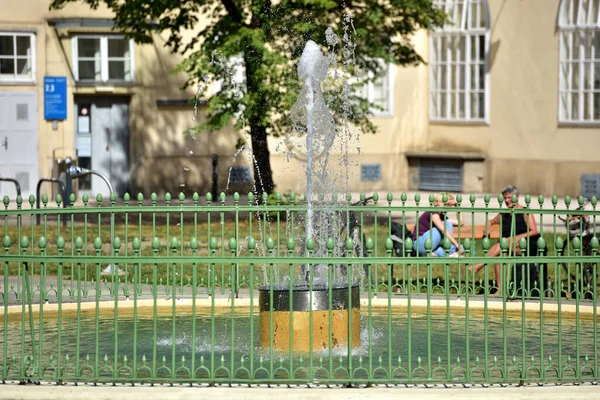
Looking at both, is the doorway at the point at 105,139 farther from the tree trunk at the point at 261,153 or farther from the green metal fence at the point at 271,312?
the green metal fence at the point at 271,312

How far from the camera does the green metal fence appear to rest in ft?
29.3

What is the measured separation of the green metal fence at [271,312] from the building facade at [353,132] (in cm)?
1132

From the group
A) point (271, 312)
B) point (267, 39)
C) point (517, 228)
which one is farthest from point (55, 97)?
point (271, 312)

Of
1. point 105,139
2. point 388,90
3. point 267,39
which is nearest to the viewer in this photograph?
point 267,39

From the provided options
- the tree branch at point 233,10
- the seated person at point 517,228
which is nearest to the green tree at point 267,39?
the tree branch at point 233,10

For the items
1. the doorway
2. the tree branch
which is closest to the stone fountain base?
the tree branch

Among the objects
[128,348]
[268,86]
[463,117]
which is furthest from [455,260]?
[463,117]

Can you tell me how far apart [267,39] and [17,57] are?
7831 mm

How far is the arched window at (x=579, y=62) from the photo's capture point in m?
26.6

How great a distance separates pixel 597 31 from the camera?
26500mm

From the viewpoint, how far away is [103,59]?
27828 mm

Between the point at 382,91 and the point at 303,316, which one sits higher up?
the point at 382,91

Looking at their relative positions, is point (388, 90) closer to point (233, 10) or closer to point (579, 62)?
point (579, 62)

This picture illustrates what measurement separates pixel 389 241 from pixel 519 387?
1361mm
